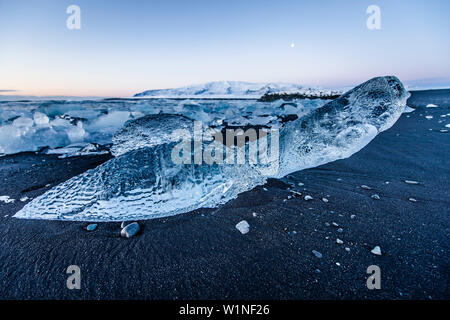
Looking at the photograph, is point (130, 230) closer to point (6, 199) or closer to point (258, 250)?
point (258, 250)

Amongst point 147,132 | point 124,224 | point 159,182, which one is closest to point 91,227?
point 124,224

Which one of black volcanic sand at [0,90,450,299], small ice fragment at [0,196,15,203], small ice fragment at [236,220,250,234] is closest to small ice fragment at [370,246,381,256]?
black volcanic sand at [0,90,450,299]

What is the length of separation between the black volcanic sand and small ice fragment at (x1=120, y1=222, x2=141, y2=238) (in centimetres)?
4

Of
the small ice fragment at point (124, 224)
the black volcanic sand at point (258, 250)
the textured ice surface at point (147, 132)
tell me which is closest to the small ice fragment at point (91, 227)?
the black volcanic sand at point (258, 250)

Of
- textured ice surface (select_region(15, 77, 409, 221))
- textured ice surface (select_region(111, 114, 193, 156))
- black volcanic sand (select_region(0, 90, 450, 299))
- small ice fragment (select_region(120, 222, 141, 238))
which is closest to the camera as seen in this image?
black volcanic sand (select_region(0, 90, 450, 299))

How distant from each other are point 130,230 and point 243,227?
0.73m

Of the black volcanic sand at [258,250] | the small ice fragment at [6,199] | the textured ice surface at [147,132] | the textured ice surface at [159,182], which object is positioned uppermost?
the textured ice surface at [147,132]

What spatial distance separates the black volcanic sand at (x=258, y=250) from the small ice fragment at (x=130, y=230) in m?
0.04

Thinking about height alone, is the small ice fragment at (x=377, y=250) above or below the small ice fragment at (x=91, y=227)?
below

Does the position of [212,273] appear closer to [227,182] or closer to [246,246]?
[246,246]

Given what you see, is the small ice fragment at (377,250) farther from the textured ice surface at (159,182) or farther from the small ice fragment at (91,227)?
the small ice fragment at (91,227)

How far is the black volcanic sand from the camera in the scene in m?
0.90

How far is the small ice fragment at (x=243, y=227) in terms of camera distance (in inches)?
51.3

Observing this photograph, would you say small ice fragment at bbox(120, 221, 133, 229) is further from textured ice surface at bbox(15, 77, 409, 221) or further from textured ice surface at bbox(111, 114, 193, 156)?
textured ice surface at bbox(111, 114, 193, 156)
